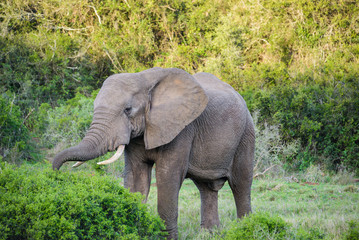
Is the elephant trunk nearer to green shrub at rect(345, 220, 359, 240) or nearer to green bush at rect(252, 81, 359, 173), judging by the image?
green shrub at rect(345, 220, 359, 240)

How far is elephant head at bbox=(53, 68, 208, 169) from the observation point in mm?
4594

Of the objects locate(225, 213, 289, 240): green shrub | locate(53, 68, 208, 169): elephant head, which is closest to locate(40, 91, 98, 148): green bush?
locate(53, 68, 208, 169): elephant head

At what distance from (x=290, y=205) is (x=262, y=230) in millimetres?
3700

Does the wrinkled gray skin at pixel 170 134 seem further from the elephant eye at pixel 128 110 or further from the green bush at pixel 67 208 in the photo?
the green bush at pixel 67 208

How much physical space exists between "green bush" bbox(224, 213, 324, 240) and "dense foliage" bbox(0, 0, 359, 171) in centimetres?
814

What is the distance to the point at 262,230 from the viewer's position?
14.1ft

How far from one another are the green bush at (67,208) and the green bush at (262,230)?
2.56 ft

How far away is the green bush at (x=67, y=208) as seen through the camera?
3570 mm

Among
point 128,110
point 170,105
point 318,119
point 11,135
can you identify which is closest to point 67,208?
point 128,110

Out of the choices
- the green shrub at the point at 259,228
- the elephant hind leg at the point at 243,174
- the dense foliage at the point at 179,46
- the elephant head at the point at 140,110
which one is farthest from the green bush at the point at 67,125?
the green shrub at the point at 259,228

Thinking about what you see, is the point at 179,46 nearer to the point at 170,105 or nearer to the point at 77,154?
the point at 170,105

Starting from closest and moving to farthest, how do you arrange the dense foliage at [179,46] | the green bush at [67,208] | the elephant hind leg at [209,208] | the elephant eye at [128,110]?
the green bush at [67,208], the elephant eye at [128,110], the elephant hind leg at [209,208], the dense foliage at [179,46]

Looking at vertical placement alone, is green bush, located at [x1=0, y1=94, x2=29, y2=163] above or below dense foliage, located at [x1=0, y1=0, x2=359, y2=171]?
below

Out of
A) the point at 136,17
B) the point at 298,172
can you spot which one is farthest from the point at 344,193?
the point at 136,17
